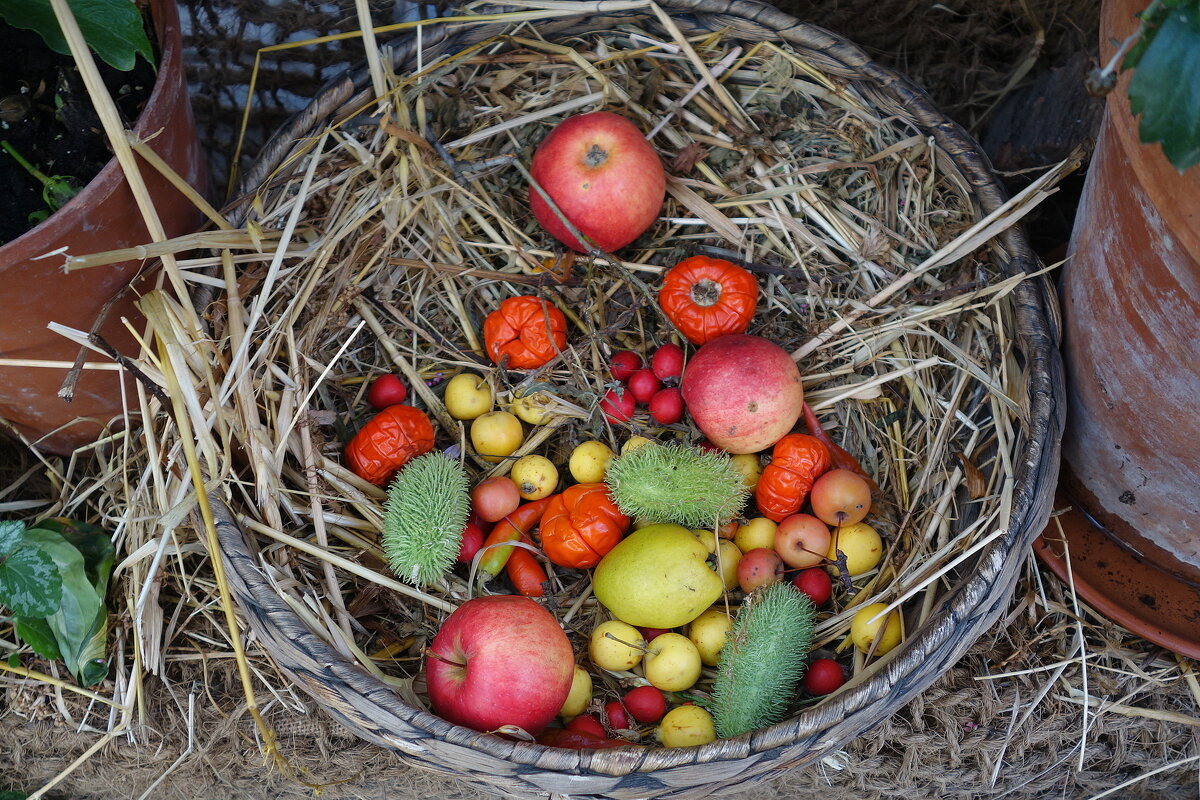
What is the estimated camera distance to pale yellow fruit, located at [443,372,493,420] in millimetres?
2053

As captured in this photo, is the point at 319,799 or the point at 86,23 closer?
the point at 86,23

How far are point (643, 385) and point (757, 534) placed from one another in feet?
1.38

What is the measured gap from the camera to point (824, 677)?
1.77 metres

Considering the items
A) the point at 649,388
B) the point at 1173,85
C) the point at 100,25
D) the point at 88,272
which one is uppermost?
the point at 1173,85

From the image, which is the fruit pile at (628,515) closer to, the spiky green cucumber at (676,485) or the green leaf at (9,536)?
the spiky green cucumber at (676,485)

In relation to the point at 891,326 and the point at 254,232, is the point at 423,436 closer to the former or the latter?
the point at 254,232

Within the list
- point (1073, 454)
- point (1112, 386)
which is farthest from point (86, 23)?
point (1073, 454)

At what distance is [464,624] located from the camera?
1.72 meters

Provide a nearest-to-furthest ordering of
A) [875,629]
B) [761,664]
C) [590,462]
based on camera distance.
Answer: [761,664]
[875,629]
[590,462]

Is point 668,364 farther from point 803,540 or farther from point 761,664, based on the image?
point 761,664

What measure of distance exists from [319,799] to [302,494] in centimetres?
74

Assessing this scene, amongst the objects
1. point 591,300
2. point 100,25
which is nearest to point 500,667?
point 591,300

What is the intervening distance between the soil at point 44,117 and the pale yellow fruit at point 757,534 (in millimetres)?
1522

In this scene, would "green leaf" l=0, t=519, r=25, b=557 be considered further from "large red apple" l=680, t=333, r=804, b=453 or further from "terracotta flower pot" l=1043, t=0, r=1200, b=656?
"terracotta flower pot" l=1043, t=0, r=1200, b=656
